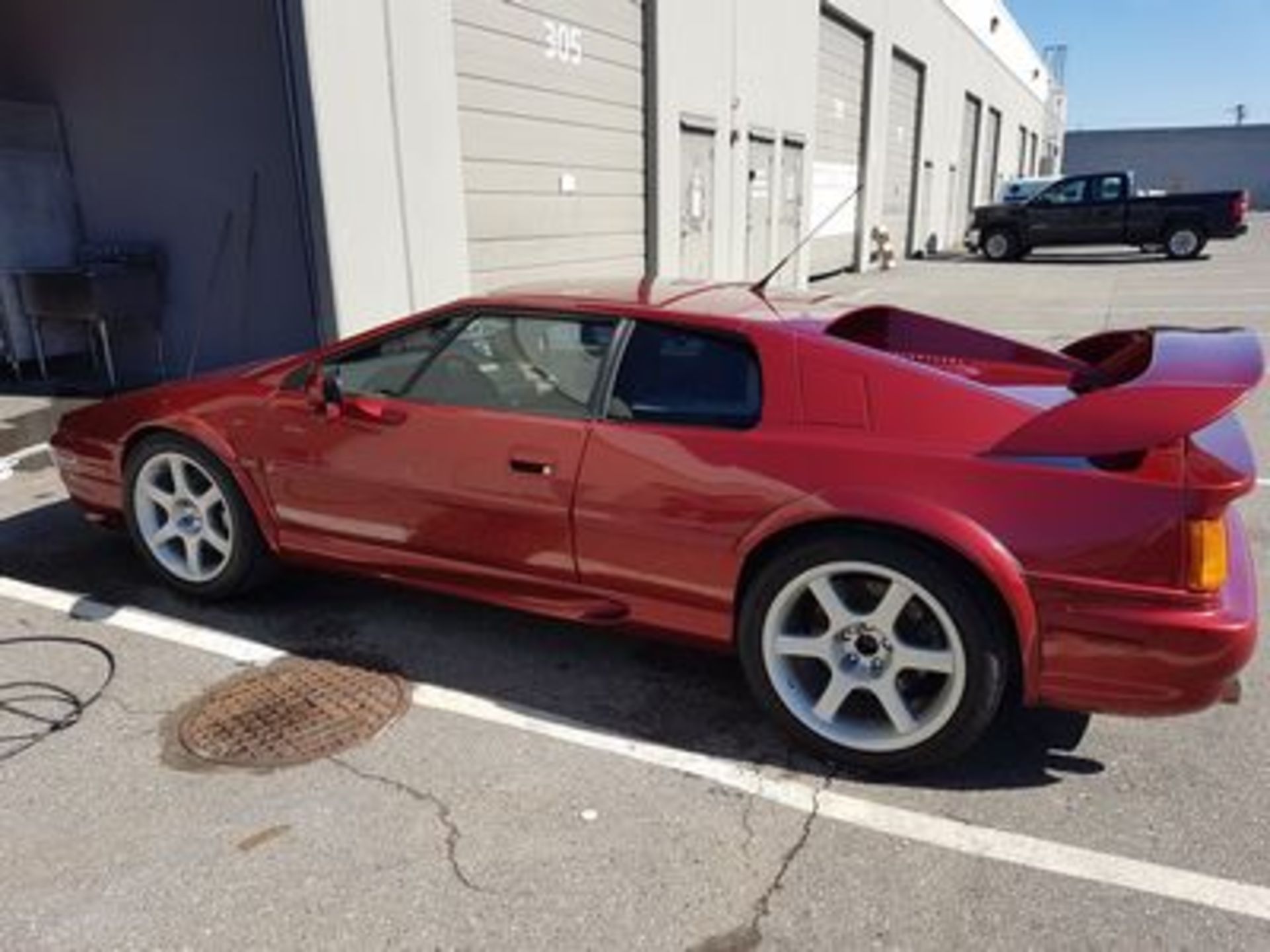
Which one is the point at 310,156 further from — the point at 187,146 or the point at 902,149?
the point at 902,149

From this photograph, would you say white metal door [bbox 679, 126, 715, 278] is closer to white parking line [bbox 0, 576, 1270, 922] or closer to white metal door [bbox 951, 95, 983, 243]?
white parking line [bbox 0, 576, 1270, 922]

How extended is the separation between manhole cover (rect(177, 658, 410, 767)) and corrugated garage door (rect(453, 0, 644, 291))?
5180 mm

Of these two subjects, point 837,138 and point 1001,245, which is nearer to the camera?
point 837,138

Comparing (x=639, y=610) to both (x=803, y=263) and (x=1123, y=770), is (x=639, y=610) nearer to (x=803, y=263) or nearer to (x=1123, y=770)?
(x=1123, y=770)

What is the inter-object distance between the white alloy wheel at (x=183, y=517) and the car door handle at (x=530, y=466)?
1.37 metres

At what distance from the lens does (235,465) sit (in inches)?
155

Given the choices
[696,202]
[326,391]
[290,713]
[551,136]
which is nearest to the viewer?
[290,713]

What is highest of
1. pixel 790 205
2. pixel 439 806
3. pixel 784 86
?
pixel 784 86

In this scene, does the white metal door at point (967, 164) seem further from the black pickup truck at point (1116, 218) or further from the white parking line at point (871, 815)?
the white parking line at point (871, 815)

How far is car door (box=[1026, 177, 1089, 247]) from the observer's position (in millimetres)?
23375

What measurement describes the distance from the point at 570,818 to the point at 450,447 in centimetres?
132

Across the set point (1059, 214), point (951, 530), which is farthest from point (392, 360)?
point (1059, 214)

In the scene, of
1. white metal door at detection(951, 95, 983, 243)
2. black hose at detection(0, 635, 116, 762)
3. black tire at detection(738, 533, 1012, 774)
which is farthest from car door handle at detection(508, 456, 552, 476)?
white metal door at detection(951, 95, 983, 243)

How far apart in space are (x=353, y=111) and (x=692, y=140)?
6.29 m
